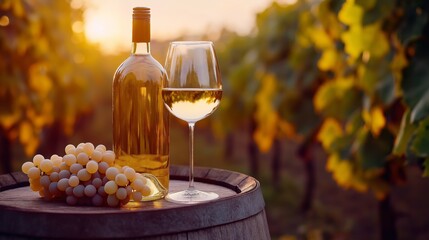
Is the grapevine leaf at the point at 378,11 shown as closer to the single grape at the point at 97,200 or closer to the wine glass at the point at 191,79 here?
the wine glass at the point at 191,79

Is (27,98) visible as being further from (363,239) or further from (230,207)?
(230,207)

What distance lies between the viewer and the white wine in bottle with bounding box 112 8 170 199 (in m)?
2.12

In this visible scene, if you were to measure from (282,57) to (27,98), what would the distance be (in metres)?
4.11

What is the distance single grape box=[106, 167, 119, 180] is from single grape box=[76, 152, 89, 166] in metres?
0.10

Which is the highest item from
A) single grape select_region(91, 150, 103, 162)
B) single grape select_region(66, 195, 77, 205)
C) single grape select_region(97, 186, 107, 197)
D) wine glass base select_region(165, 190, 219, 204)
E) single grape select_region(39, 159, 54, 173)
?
single grape select_region(91, 150, 103, 162)

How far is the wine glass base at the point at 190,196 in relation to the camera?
201 cm

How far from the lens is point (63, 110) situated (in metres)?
10.1

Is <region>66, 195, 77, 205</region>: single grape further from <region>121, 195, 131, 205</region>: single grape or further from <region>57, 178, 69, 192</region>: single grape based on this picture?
<region>121, 195, 131, 205</region>: single grape

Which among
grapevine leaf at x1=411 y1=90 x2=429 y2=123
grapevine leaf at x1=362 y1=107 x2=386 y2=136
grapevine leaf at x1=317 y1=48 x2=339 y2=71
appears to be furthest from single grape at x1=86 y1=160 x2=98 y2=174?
grapevine leaf at x1=317 y1=48 x2=339 y2=71

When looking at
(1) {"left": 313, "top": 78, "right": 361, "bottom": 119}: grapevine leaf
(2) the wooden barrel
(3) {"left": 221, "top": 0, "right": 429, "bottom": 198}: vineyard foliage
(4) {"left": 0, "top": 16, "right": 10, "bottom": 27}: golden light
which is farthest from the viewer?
(4) {"left": 0, "top": 16, "right": 10, "bottom": 27}: golden light

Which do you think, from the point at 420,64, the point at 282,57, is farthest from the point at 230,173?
the point at 282,57

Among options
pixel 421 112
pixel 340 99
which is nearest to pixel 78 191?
pixel 421 112

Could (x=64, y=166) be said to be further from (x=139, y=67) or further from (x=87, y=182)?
(x=139, y=67)

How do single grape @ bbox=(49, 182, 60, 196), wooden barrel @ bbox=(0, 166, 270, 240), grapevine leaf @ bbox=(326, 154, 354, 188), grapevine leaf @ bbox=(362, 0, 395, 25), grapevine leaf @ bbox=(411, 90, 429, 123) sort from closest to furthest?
wooden barrel @ bbox=(0, 166, 270, 240) → single grape @ bbox=(49, 182, 60, 196) → grapevine leaf @ bbox=(411, 90, 429, 123) → grapevine leaf @ bbox=(362, 0, 395, 25) → grapevine leaf @ bbox=(326, 154, 354, 188)
